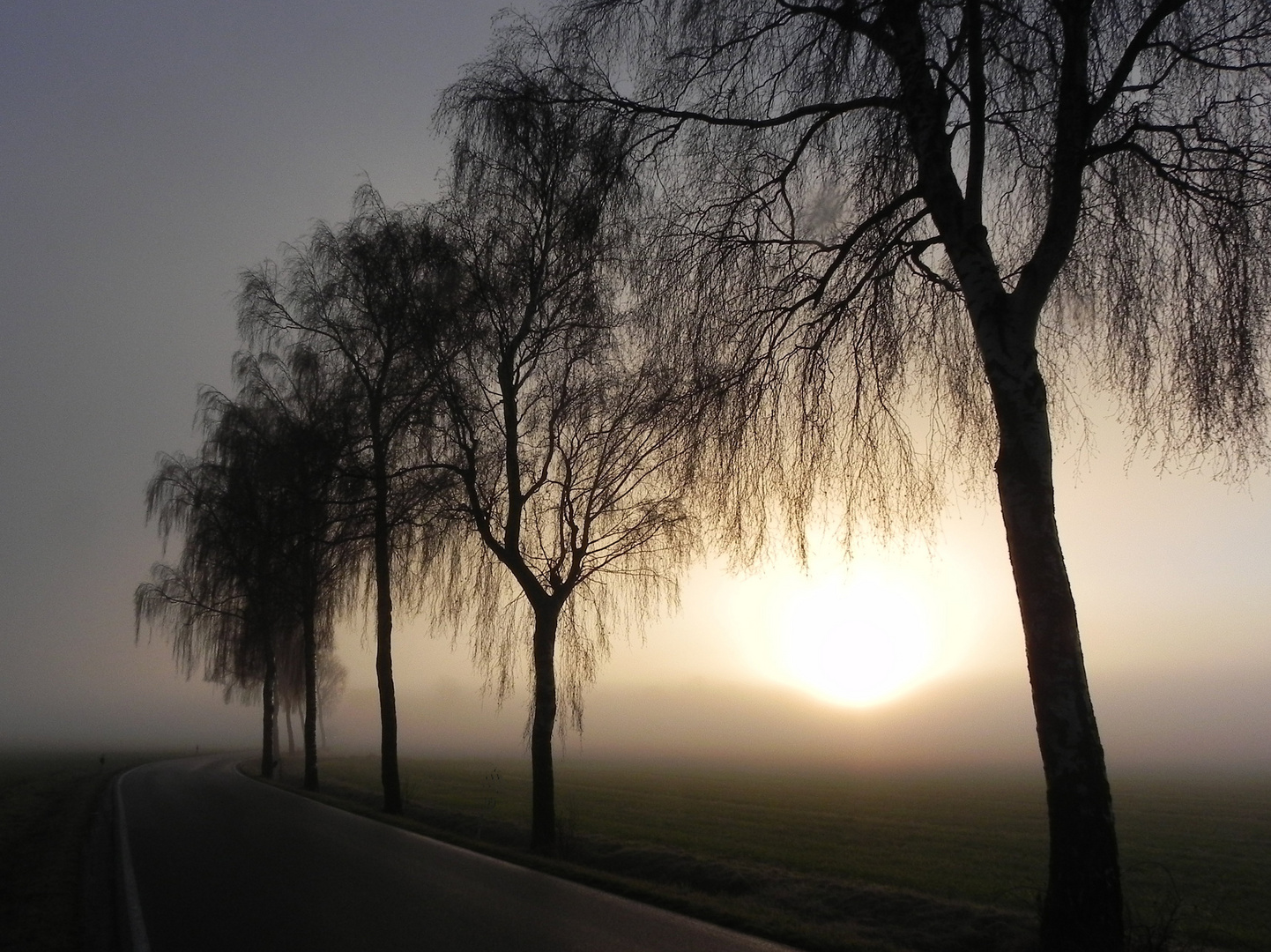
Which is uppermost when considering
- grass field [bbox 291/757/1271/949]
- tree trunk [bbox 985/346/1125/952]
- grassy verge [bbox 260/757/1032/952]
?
tree trunk [bbox 985/346/1125/952]

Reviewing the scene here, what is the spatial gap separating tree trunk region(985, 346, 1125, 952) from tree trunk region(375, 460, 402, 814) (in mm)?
15023

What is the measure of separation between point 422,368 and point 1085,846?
44.8 ft

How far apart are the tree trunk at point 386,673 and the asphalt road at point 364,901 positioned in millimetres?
4529

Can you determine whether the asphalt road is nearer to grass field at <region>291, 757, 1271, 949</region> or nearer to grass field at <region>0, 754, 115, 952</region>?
grass field at <region>0, 754, 115, 952</region>

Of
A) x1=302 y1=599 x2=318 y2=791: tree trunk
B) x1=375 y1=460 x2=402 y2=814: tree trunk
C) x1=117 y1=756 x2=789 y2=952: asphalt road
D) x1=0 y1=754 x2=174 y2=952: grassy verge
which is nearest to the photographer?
x1=117 y1=756 x2=789 y2=952: asphalt road

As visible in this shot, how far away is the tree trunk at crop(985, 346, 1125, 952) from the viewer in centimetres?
620

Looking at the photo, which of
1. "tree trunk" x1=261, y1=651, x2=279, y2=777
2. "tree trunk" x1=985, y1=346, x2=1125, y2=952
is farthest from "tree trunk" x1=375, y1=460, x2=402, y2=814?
"tree trunk" x1=261, y1=651, x2=279, y2=777

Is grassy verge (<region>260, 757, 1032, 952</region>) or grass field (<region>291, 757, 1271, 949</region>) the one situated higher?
grassy verge (<region>260, 757, 1032, 952</region>)

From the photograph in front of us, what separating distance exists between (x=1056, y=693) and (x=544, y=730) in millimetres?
9854

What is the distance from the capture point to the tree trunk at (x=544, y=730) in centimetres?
1425

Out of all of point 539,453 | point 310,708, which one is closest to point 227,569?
point 310,708

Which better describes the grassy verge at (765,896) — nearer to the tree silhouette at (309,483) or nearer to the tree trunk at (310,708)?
the tree silhouette at (309,483)

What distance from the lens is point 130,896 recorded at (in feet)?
32.8

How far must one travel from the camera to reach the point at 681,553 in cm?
1493
